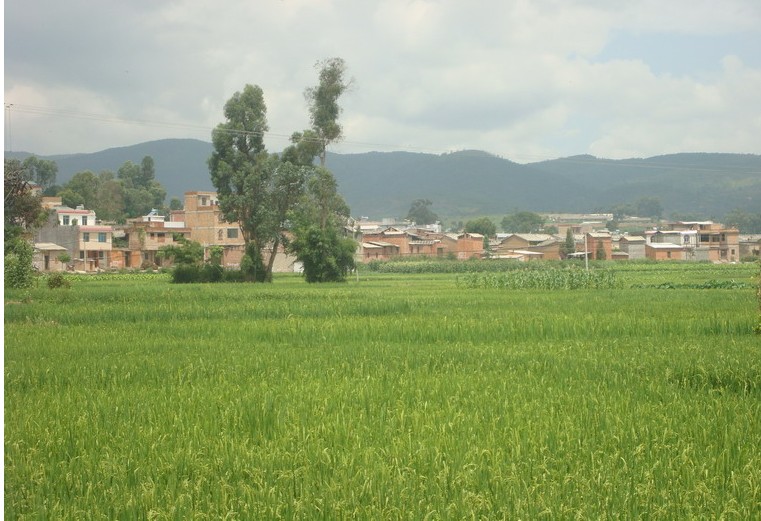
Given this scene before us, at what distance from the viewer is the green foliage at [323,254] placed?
1834 inches

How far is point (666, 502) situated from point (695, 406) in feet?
10.6

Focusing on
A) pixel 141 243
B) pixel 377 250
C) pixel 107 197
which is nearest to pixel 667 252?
pixel 377 250

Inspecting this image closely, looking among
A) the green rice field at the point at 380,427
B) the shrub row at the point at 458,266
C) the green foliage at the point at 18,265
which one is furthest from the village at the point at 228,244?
the green rice field at the point at 380,427

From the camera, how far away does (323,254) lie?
1842 inches

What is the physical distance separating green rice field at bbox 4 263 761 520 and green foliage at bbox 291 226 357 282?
100 ft

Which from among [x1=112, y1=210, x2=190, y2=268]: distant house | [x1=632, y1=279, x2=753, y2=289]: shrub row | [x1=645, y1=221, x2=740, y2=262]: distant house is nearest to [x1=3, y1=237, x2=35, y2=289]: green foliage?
[x1=632, y1=279, x2=753, y2=289]: shrub row

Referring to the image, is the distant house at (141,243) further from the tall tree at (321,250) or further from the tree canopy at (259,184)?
the tall tree at (321,250)

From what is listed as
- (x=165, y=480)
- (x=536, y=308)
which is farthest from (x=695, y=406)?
(x=536, y=308)

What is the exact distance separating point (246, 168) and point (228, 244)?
25.7 meters

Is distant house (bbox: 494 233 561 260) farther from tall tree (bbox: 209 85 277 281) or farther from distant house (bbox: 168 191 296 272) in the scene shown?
tall tree (bbox: 209 85 277 281)

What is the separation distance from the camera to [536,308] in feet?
76.4

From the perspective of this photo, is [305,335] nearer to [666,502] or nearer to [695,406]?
[695,406]

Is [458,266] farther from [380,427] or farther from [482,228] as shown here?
[380,427]

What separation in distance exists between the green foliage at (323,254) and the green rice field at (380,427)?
100 ft
